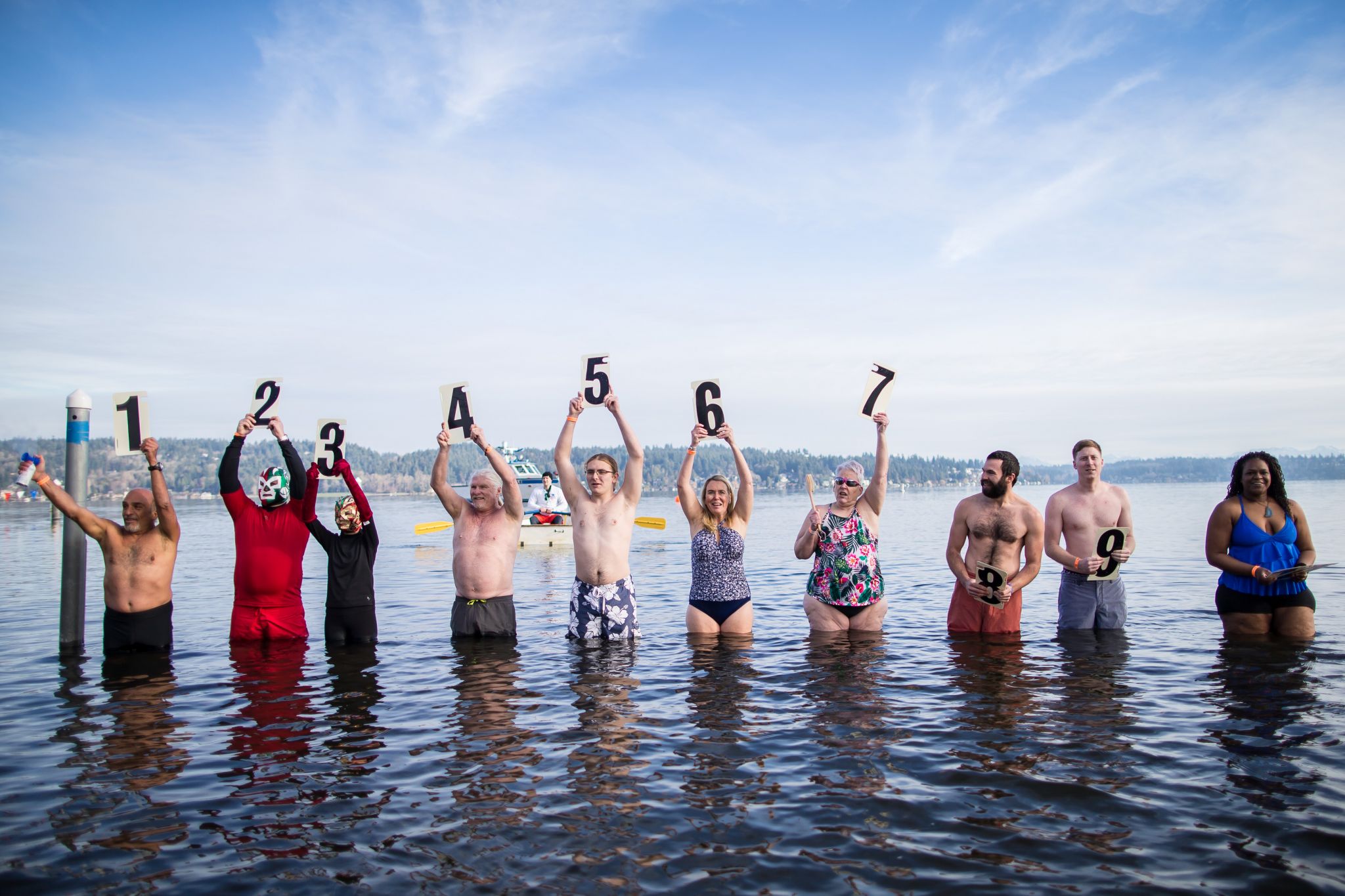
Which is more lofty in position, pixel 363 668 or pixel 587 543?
pixel 587 543

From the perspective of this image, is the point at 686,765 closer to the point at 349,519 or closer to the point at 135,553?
the point at 349,519

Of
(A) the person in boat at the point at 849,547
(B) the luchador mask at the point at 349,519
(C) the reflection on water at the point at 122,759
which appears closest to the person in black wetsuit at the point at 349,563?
(B) the luchador mask at the point at 349,519

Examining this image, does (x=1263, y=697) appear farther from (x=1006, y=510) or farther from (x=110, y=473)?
(x=110, y=473)

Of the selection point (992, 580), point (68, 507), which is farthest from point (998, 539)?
point (68, 507)

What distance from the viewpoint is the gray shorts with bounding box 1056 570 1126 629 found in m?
10.4

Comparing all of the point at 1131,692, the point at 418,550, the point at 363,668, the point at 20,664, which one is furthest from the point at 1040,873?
the point at 418,550

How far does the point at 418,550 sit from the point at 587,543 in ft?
94.1

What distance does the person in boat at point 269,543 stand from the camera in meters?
9.86

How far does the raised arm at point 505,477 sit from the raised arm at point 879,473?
416 centimetres

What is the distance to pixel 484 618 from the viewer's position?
1052 centimetres

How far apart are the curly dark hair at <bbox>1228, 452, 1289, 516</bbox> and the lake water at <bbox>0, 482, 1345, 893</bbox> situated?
1.74 meters

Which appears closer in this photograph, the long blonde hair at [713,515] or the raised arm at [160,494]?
the raised arm at [160,494]

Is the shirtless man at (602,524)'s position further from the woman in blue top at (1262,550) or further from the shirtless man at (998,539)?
the woman in blue top at (1262,550)

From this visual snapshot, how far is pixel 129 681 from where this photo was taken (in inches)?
362
